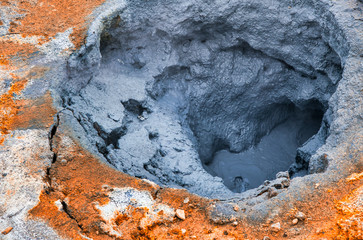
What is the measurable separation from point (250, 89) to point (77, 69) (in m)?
3.49

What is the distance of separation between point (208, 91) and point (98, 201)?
3928mm

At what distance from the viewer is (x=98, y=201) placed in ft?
10.3

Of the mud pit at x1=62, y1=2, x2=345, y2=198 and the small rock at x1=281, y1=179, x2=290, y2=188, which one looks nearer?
the small rock at x1=281, y1=179, x2=290, y2=188

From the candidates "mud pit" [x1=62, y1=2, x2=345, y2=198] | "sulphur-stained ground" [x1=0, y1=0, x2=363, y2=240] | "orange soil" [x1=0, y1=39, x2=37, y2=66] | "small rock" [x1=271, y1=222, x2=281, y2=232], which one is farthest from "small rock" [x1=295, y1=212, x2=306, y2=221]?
"orange soil" [x1=0, y1=39, x2=37, y2=66]

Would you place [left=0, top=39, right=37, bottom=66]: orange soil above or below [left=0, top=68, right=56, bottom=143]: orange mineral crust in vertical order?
above

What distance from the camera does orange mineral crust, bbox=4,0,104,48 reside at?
5102 millimetres

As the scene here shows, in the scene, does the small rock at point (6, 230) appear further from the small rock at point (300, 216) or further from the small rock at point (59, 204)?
the small rock at point (300, 216)

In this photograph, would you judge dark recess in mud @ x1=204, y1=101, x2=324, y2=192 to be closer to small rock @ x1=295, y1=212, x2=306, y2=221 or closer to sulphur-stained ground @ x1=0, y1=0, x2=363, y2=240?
sulphur-stained ground @ x1=0, y1=0, x2=363, y2=240

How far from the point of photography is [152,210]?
10.2ft

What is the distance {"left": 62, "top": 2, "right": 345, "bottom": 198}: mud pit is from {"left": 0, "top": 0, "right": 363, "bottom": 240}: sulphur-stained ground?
49 centimetres

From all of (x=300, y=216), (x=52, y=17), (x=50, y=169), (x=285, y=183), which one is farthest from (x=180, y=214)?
(x=52, y=17)

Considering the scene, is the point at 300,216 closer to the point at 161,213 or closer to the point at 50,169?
the point at 161,213

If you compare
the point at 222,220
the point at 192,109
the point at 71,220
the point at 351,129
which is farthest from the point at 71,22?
the point at 351,129

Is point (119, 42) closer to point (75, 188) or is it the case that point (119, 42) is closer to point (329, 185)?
point (75, 188)
